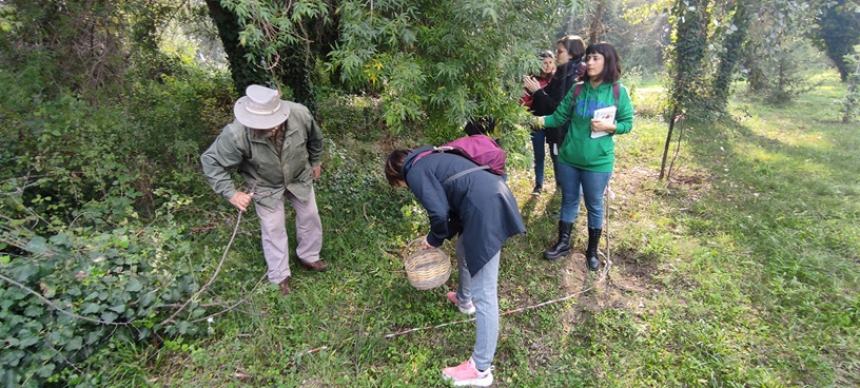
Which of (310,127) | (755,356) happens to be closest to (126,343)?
(310,127)

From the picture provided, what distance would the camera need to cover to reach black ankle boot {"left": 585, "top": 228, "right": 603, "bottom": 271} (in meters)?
3.55

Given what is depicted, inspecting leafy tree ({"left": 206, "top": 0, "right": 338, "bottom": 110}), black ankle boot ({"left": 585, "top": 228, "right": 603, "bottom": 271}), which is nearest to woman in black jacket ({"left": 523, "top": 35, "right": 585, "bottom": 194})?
black ankle boot ({"left": 585, "top": 228, "right": 603, "bottom": 271})

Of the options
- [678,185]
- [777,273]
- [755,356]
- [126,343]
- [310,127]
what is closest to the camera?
[126,343]

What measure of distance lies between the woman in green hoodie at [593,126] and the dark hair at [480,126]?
52 centimetres

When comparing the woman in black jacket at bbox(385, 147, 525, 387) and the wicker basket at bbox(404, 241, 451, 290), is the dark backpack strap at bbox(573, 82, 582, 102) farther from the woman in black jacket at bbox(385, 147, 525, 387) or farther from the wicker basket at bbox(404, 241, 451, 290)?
the wicker basket at bbox(404, 241, 451, 290)

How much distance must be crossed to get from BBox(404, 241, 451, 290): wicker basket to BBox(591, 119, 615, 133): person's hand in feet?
4.81

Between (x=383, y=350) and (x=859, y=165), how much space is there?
25.3 ft

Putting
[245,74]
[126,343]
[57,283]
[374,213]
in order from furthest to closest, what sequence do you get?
1. [245,74]
2. [374,213]
3. [126,343]
4. [57,283]

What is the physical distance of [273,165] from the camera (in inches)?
113

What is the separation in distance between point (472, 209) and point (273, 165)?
4.88 ft

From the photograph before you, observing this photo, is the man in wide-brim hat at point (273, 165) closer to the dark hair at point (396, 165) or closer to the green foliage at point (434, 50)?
the green foliage at point (434, 50)

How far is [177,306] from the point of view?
104 inches

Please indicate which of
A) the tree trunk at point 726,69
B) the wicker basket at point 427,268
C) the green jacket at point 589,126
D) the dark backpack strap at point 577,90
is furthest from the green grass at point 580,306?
the tree trunk at point 726,69

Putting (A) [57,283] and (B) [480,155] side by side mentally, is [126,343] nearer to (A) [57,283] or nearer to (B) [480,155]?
(A) [57,283]
